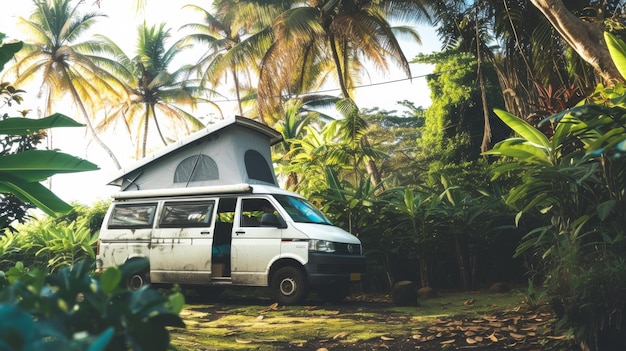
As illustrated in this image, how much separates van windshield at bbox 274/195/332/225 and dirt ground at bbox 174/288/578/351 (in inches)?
91.5

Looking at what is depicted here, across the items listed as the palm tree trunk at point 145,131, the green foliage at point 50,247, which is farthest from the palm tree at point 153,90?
the green foliage at point 50,247

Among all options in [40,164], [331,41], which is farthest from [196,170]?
[331,41]

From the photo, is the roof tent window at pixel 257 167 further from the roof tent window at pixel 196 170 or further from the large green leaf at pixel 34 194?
the large green leaf at pixel 34 194

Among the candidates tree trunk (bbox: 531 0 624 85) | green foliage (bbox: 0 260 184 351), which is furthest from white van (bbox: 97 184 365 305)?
green foliage (bbox: 0 260 184 351)

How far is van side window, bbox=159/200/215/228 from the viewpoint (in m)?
9.62

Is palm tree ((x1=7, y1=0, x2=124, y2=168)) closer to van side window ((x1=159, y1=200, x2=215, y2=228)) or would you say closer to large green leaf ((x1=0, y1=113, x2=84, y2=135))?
van side window ((x1=159, y1=200, x2=215, y2=228))

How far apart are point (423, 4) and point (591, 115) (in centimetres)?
1764

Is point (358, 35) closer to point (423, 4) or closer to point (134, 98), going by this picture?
point (423, 4)

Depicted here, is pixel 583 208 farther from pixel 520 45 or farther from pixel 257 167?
pixel 257 167

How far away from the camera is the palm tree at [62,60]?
30844 mm

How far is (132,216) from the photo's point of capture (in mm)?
10234

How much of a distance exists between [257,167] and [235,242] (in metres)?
2.29

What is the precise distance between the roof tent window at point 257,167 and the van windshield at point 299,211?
1.33 metres

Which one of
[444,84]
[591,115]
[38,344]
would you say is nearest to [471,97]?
[444,84]
